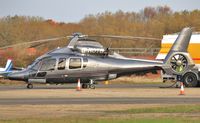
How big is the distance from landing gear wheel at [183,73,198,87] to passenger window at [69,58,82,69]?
25.5 feet

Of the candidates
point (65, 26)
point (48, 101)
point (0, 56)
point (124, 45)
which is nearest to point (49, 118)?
point (48, 101)

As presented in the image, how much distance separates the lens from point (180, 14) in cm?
12362

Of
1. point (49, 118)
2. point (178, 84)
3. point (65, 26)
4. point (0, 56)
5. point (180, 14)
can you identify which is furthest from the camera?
point (65, 26)

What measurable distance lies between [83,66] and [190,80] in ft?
26.2

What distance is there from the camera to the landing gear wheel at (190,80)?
4088cm

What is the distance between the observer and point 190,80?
1617 inches

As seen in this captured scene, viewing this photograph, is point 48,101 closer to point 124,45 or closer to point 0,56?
point 0,56

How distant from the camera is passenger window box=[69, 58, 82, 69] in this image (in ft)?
124

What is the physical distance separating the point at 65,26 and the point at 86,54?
3909 inches

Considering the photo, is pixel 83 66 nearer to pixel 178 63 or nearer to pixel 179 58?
pixel 178 63

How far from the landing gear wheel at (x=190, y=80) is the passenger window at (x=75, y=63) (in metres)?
7.78

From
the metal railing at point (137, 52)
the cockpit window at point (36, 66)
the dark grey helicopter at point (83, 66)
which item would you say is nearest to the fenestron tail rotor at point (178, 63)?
the dark grey helicopter at point (83, 66)

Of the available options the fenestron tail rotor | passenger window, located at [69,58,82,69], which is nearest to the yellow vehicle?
the fenestron tail rotor

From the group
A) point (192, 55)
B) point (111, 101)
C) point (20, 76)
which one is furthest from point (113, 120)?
point (192, 55)
